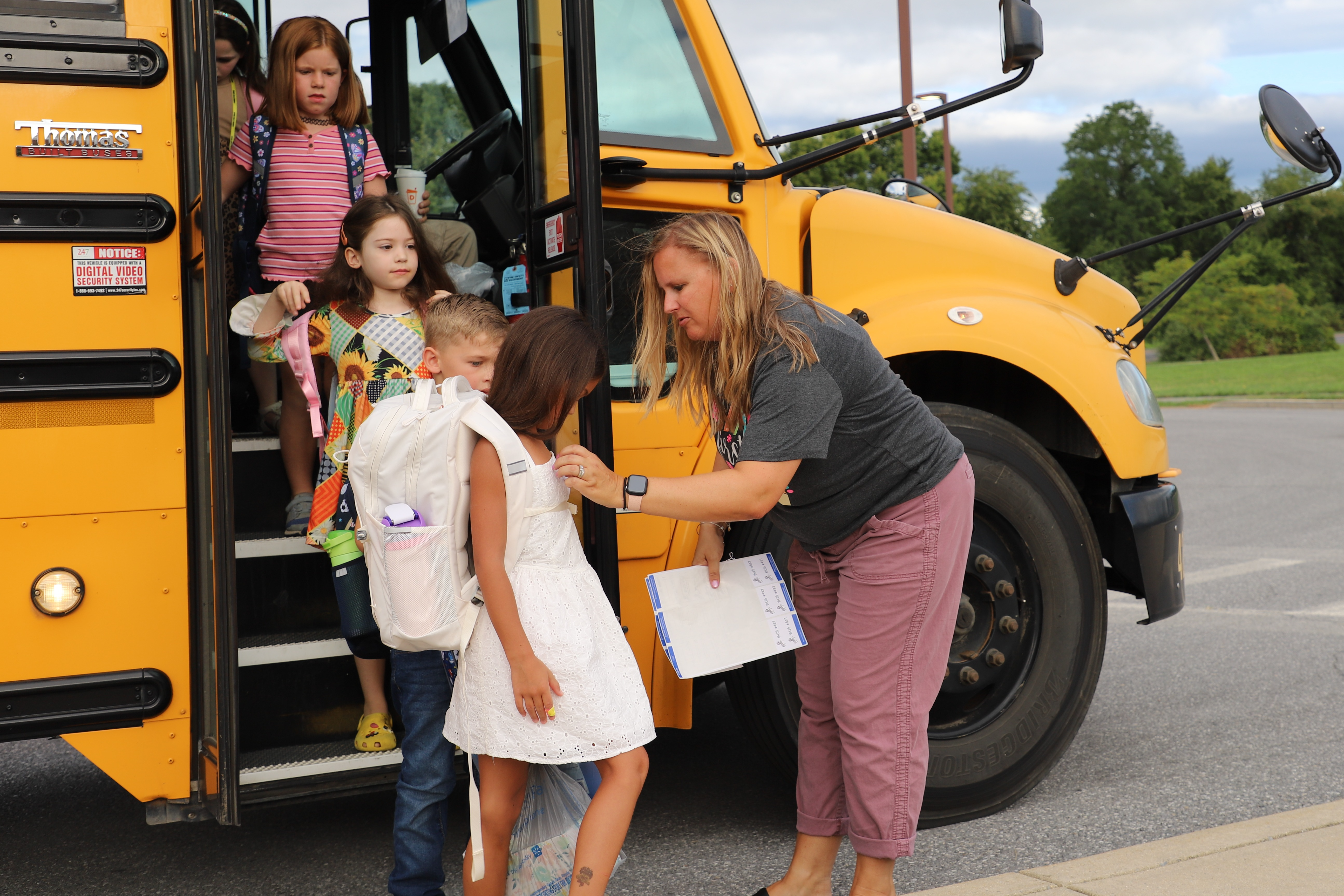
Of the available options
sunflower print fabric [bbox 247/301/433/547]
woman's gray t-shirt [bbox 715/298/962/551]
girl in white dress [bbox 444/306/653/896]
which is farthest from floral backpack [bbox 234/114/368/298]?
woman's gray t-shirt [bbox 715/298/962/551]

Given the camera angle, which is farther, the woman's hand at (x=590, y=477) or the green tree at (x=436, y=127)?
the green tree at (x=436, y=127)

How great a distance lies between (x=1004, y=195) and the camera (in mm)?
44469

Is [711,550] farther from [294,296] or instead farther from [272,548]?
[294,296]

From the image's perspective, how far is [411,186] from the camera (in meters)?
3.54

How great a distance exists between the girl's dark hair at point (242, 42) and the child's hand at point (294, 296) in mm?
742

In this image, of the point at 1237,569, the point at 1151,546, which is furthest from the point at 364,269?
the point at 1237,569

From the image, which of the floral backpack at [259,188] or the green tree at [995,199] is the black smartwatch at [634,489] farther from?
the green tree at [995,199]

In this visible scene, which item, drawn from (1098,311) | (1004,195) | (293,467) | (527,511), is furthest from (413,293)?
(1004,195)

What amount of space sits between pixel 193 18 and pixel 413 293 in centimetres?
82

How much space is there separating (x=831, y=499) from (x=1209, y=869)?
4.00ft

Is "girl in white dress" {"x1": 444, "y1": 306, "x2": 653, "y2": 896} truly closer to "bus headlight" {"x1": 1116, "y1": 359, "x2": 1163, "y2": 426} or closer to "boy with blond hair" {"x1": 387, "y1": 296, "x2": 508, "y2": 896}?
"boy with blond hair" {"x1": 387, "y1": 296, "x2": 508, "y2": 896}

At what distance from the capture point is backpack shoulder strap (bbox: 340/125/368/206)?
3.27 m

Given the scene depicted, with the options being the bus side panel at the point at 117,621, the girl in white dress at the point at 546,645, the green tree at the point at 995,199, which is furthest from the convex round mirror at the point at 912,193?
the green tree at the point at 995,199

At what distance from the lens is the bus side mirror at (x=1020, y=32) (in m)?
2.72
